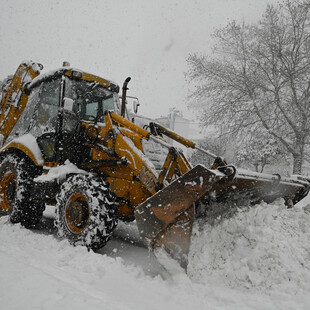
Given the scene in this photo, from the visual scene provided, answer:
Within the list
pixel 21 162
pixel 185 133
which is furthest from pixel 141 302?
pixel 185 133

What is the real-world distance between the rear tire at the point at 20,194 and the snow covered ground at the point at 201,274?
1.38 m

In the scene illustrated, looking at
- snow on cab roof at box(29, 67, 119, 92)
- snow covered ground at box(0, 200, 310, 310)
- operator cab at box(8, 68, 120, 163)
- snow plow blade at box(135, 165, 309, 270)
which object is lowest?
snow covered ground at box(0, 200, 310, 310)

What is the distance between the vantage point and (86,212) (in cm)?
361

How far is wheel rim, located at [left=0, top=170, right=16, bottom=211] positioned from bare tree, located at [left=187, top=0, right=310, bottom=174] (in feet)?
34.9

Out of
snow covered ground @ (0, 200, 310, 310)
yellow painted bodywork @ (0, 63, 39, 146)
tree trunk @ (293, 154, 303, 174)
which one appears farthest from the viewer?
tree trunk @ (293, 154, 303, 174)

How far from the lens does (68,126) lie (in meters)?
4.47

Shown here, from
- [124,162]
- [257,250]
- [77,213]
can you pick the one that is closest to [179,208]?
[257,250]

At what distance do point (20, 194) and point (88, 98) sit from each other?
1.96 m

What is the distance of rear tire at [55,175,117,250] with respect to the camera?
3309mm

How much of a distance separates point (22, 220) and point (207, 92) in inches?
464

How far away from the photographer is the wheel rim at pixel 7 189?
503 centimetres

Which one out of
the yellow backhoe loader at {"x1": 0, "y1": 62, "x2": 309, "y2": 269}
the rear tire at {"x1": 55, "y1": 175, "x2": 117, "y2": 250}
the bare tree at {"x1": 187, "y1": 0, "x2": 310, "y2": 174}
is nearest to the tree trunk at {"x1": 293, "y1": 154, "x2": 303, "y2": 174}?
the bare tree at {"x1": 187, "y1": 0, "x2": 310, "y2": 174}

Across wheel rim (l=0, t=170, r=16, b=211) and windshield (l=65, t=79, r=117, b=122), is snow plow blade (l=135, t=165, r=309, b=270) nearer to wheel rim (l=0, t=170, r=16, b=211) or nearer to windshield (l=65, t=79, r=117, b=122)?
windshield (l=65, t=79, r=117, b=122)

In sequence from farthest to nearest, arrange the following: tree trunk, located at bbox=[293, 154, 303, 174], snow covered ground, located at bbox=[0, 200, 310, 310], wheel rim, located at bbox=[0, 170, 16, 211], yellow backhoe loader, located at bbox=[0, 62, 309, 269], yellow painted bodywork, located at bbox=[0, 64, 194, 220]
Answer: tree trunk, located at bbox=[293, 154, 303, 174] → wheel rim, located at bbox=[0, 170, 16, 211] → yellow painted bodywork, located at bbox=[0, 64, 194, 220] → yellow backhoe loader, located at bbox=[0, 62, 309, 269] → snow covered ground, located at bbox=[0, 200, 310, 310]
